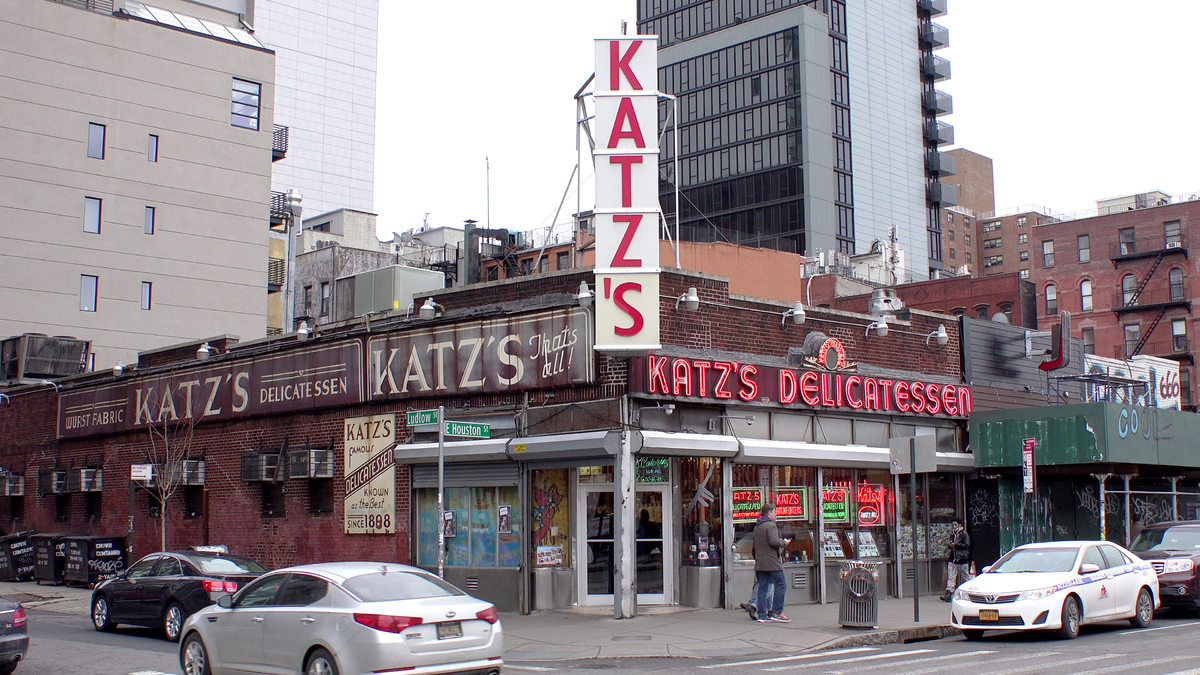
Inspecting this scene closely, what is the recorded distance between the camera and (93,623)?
20.0m

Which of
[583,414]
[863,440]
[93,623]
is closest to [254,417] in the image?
[93,623]

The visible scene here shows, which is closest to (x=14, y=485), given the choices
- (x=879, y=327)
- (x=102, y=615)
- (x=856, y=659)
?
(x=102, y=615)

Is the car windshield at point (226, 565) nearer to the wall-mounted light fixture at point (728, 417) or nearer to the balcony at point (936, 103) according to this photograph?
the wall-mounted light fixture at point (728, 417)

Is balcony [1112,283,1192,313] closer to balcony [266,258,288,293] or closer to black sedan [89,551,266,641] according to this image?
balcony [266,258,288,293]

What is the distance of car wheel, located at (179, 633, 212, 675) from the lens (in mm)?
13086

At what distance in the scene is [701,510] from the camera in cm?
2009

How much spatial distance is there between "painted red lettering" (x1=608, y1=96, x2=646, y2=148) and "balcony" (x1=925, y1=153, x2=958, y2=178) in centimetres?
10368

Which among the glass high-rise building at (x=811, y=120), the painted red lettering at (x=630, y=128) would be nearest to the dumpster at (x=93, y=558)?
the painted red lettering at (x=630, y=128)

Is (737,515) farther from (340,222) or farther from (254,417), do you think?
(340,222)

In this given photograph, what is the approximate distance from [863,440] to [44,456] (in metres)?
24.5

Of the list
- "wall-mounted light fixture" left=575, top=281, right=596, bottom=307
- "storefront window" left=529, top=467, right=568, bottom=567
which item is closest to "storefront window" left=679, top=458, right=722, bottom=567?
"storefront window" left=529, top=467, right=568, bottom=567

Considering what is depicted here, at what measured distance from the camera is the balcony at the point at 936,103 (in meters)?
116

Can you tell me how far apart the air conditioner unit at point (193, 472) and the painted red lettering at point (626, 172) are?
13855mm

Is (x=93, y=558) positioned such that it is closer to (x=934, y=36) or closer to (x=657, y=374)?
(x=657, y=374)
